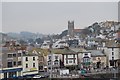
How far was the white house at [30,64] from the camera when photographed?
6.59m

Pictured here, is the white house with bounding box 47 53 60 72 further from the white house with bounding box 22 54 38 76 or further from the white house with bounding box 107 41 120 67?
the white house with bounding box 107 41 120 67

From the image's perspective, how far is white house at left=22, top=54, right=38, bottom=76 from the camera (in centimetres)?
659

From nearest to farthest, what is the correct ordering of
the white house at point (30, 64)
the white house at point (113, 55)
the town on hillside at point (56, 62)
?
the town on hillside at point (56, 62), the white house at point (30, 64), the white house at point (113, 55)

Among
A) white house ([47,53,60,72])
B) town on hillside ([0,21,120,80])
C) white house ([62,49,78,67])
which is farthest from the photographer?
white house ([62,49,78,67])

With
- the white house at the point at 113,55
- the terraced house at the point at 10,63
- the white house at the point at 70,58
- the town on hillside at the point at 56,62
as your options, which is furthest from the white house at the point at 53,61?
the white house at the point at 113,55

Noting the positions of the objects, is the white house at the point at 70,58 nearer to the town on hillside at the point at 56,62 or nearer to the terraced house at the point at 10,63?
the town on hillside at the point at 56,62

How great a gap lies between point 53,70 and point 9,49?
5.16ft

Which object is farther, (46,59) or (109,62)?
(109,62)

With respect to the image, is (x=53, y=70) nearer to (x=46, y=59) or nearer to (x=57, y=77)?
(x=46, y=59)

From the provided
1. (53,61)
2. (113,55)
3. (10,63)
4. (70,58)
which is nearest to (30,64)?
(10,63)

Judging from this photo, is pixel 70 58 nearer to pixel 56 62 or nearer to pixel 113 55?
pixel 56 62

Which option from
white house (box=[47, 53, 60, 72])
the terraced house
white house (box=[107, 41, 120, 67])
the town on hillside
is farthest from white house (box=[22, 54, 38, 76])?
white house (box=[107, 41, 120, 67])

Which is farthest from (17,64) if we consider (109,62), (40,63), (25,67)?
(109,62)

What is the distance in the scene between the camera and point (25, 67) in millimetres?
6605
